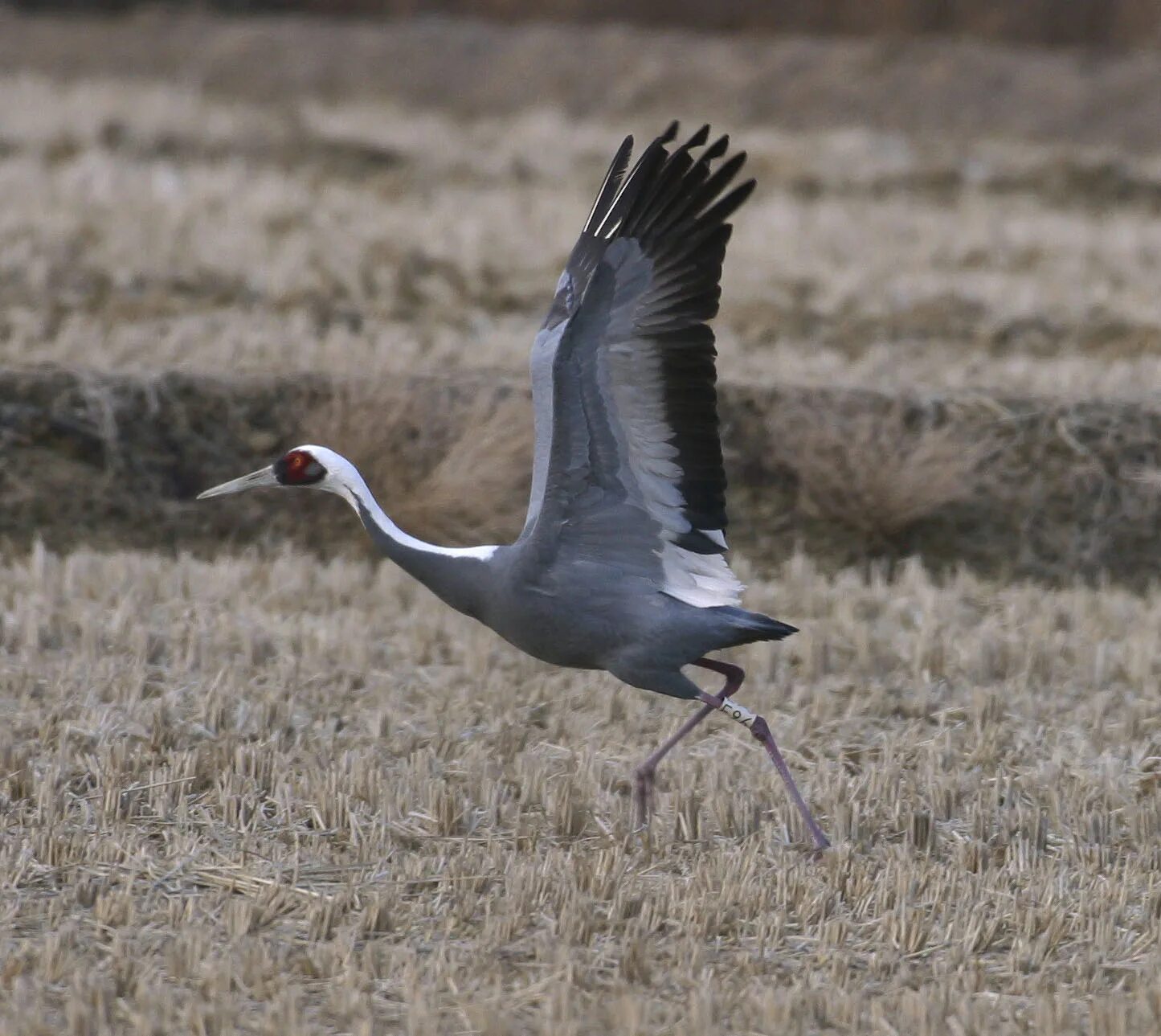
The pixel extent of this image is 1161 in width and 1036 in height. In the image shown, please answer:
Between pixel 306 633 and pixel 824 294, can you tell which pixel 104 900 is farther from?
pixel 824 294

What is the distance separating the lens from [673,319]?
6.11 meters

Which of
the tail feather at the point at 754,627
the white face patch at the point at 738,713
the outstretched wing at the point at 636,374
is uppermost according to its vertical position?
the outstretched wing at the point at 636,374

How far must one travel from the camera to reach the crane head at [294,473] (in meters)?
6.38

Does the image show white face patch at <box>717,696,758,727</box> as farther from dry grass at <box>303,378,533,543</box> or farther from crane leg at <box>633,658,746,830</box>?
dry grass at <box>303,378,533,543</box>

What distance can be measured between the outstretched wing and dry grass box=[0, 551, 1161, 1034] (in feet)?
3.11

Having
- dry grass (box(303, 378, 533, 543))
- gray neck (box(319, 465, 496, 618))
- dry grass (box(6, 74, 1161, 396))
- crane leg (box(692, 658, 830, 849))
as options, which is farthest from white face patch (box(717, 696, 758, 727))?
dry grass (box(6, 74, 1161, 396))

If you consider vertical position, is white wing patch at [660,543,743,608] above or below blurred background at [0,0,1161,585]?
below

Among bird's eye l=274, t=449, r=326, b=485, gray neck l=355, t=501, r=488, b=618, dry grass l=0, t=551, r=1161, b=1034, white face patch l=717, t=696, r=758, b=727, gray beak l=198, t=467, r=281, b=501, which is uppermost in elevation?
bird's eye l=274, t=449, r=326, b=485

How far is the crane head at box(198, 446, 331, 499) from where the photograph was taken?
6375 mm

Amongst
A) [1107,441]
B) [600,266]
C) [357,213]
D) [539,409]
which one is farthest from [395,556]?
[357,213]

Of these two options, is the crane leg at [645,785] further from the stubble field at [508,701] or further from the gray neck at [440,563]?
the gray neck at [440,563]

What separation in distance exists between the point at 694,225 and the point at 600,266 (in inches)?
13.6

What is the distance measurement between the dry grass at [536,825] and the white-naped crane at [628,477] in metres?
0.56

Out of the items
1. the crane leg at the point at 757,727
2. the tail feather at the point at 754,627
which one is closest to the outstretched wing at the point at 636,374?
the tail feather at the point at 754,627
